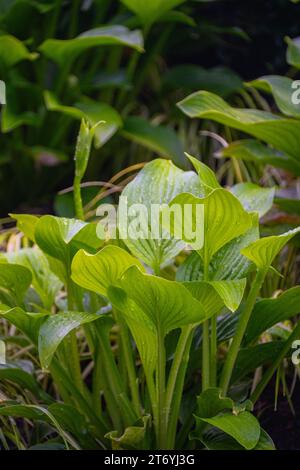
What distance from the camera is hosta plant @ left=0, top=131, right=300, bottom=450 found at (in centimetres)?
106

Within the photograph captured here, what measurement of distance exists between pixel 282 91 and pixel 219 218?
61 cm

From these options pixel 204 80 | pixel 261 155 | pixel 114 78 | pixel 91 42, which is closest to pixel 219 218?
pixel 261 155

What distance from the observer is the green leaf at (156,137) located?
2195 mm

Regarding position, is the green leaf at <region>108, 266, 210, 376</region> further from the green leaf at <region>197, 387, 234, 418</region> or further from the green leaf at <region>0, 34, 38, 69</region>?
the green leaf at <region>0, 34, 38, 69</region>

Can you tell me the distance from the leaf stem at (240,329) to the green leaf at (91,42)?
2.95ft

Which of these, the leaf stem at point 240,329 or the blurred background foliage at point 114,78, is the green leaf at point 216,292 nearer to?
the leaf stem at point 240,329

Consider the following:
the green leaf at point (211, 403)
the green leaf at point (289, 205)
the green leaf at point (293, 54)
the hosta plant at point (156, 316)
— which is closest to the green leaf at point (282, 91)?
the green leaf at point (293, 54)

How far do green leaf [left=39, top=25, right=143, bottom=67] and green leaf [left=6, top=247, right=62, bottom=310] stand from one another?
0.70 meters

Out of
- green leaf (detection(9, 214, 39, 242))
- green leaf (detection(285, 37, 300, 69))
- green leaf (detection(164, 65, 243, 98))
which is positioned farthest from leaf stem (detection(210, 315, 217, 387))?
green leaf (detection(164, 65, 243, 98))

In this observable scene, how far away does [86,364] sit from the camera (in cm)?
162

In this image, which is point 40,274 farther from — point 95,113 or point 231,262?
point 95,113

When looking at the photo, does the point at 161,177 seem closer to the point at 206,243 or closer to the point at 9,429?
the point at 206,243

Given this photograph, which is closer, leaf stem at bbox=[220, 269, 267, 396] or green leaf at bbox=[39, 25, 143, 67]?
leaf stem at bbox=[220, 269, 267, 396]

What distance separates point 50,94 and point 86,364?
34.3 inches
